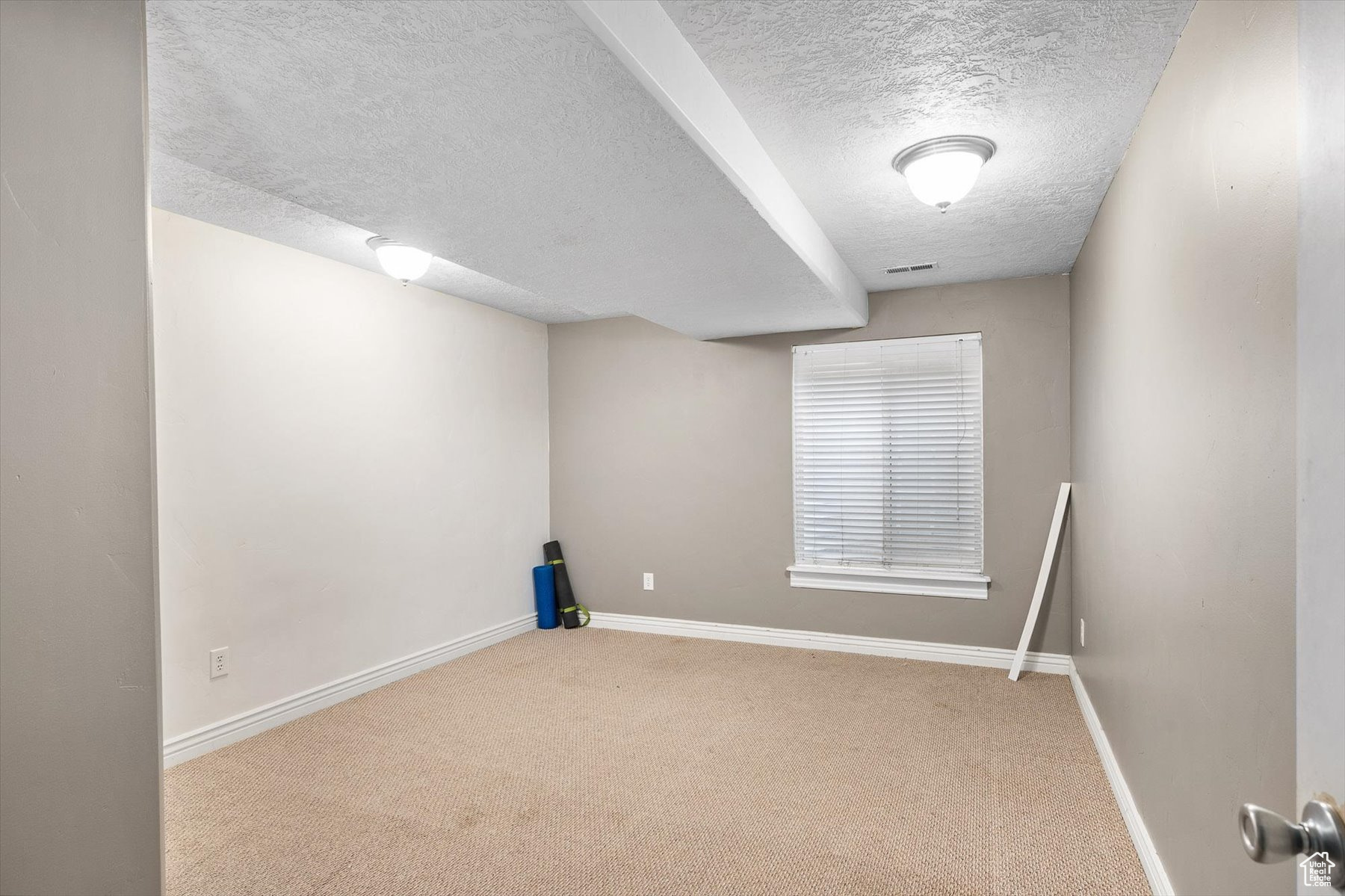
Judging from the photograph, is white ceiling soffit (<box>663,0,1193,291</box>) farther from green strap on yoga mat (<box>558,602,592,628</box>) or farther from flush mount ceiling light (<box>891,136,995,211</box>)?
green strap on yoga mat (<box>558,602,592,628</box>)

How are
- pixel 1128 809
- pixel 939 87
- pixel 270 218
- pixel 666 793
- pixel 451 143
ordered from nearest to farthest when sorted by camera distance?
pixel 451 143 → pixel 939 87 → pixel 1128 809 → pixel 666 793 → pixel 270 218

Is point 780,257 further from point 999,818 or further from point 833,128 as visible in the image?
point 999,818

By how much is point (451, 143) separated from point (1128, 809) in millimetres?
2986

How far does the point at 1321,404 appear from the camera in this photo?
66 cm

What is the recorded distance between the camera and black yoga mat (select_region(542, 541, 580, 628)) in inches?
206

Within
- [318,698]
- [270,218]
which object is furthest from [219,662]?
[270,218]

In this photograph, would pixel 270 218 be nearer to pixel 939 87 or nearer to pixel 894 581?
pixel 939 87

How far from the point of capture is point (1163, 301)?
1963 millimetres

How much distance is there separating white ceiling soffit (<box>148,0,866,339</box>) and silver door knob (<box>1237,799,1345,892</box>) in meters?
1.57

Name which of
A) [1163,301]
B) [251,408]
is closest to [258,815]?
[251,408]

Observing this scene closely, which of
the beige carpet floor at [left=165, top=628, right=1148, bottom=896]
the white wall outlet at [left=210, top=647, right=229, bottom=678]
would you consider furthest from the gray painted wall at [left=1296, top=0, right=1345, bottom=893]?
the white wall outlet at [left=210, top=647, right=229, bottom=678]

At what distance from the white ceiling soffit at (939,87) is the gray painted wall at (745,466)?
4.19 feet

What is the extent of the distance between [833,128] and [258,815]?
3.13m

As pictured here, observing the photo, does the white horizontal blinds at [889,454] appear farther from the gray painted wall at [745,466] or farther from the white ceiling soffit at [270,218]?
the white ceiling soffit at [270,218]
